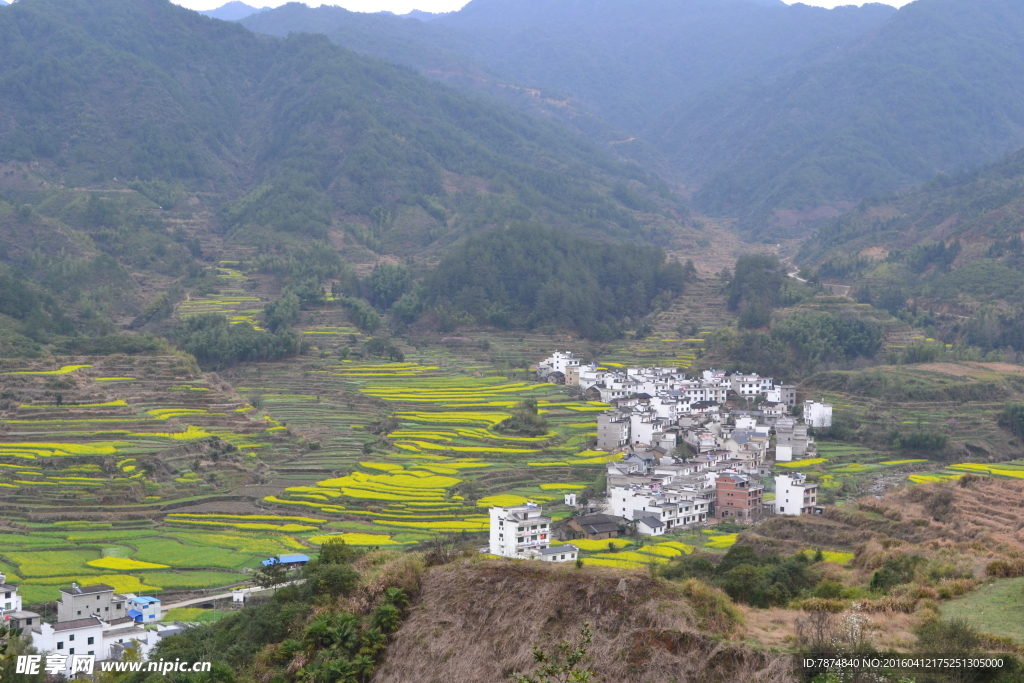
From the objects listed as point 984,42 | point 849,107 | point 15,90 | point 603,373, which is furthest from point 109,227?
point 984,42

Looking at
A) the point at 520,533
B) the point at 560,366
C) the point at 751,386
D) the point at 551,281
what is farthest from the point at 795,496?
the point at 551,281

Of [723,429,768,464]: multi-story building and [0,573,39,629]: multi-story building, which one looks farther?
[723,429,768,464]: multi-story building

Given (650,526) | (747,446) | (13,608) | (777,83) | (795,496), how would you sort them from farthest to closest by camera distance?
1. (777,83)
2. (747,446)
3. (795,496)
4. (650,526)
5. (13,608)

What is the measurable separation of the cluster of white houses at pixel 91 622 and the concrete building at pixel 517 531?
8.48 m

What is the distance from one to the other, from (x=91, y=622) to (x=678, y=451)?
24.3m

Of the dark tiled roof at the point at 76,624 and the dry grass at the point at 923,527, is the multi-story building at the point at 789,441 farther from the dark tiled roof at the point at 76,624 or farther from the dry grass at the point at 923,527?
the dark tiled roof at the point at 76,624

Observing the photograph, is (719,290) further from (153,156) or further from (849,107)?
(849,107)

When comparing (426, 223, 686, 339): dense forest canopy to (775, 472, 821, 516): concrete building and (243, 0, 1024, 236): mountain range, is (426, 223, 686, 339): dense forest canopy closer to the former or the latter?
(775, 472, 821, 516): concrete building

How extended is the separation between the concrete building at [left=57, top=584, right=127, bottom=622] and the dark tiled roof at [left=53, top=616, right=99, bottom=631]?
1.46 ft

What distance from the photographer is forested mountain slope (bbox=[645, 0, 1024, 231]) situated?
121m

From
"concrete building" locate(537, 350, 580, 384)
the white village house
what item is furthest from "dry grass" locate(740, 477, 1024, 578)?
"concrete building" locate(537, 350, 580, 384)

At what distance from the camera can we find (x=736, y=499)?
34.8m

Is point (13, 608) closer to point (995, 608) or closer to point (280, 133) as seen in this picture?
point (995, 608)

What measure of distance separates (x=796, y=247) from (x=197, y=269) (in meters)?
52.8
